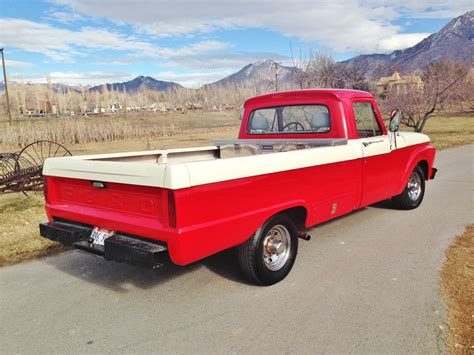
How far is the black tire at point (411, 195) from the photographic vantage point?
6.57 meters

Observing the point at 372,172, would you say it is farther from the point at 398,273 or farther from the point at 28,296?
the point at 28,296

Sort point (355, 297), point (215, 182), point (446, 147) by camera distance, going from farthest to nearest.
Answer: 1. point (446, 147)
2. point (355, 297)
3. point (215, 182)

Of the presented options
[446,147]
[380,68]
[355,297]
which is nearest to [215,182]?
[355,297]

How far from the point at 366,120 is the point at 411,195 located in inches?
71.5

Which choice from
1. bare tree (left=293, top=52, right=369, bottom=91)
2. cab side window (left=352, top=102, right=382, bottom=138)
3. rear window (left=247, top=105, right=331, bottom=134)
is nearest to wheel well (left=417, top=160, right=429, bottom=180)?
cab side window (left=352, top=102, right=382, bottom=138)

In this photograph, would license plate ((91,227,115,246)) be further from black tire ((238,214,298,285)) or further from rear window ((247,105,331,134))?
rear window ((247,105,331,134))

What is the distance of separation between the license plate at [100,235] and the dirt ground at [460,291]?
2.82 meters

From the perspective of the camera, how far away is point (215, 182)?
131 inches

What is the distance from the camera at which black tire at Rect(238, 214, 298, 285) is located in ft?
12.5

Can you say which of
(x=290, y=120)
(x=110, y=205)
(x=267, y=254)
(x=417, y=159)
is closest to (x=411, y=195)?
(x=417, y=159)

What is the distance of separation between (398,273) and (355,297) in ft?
2.56

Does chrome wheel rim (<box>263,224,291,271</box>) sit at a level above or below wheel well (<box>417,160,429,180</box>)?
below

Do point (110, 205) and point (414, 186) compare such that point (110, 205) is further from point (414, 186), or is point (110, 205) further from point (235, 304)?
point (414, 186)

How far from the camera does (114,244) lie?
3467 millimetres
